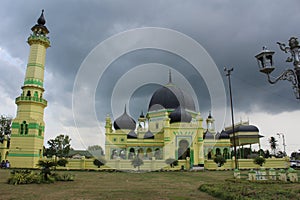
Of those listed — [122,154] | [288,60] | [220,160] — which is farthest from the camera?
[122,154]

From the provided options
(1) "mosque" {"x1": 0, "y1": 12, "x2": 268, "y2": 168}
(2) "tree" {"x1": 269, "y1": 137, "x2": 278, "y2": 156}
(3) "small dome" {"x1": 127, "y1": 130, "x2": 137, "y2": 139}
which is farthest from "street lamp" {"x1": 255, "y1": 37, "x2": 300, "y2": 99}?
(2) "tree" {"x1": 269, "y1": 137, "x2": 278, "y2": 156}

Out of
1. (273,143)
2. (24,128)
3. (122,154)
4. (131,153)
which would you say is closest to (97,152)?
(122,154)

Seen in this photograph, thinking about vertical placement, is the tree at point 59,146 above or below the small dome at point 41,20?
below

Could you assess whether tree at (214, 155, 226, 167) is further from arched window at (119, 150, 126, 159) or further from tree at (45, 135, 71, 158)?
tree at (45, 135, 71, 158)

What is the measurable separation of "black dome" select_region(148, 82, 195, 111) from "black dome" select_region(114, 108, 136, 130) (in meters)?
3.92

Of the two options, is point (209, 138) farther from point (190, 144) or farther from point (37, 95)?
point (37, 95)

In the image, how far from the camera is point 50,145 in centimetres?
5022

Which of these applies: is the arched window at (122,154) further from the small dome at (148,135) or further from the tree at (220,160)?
the tree at (220,160)

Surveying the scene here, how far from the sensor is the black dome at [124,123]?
1615 inches

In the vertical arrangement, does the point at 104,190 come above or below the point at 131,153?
below

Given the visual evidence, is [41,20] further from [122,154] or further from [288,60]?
[288,60]

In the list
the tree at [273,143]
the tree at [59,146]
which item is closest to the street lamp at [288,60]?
the tree at [59,146]

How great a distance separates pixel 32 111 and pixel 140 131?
55.8 feet

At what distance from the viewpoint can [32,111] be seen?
2809 centimetres
